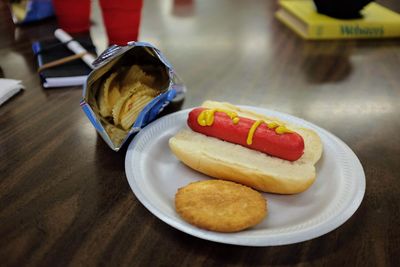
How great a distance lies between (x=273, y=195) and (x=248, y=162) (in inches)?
4.0

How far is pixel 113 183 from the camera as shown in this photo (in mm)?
935

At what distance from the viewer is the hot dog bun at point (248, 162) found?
89cm

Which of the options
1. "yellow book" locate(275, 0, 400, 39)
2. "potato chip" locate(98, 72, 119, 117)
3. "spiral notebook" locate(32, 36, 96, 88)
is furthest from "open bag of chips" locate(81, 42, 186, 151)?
"yellow book" locate(275, 0, 400, 39)

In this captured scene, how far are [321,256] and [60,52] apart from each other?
1.28 meters

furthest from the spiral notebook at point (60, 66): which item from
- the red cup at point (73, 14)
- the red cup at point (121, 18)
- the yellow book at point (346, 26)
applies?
the yellow book at point (346, 26)

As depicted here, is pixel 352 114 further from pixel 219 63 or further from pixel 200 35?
pixel 200 35

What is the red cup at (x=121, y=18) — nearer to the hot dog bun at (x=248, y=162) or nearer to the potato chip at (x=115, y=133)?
the potato chip at (x=115, y=133)

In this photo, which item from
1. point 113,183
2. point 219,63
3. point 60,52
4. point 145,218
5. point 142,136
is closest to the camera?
point 145,218

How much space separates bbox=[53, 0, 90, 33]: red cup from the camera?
1784 mm

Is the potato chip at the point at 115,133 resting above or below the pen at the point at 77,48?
below

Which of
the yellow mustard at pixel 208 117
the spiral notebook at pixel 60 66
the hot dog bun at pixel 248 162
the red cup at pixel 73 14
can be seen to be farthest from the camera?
the red cup at pixel 73 14

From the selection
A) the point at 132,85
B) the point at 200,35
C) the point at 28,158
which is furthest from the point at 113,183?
the point at 200,35

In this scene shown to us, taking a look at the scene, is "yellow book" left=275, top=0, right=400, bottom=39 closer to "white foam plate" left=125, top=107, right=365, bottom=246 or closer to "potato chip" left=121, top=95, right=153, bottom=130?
"white foam plate" left=125, top=107, right=365, bottom=246

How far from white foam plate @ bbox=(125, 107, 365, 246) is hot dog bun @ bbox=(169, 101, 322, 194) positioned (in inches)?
1.4
